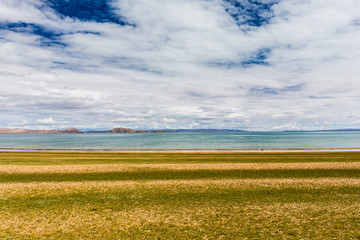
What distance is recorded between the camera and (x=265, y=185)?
15.6 meters

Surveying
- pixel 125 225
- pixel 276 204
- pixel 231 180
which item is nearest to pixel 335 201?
pixel 276 204

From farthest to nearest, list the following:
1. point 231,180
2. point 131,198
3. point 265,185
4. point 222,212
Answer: point 231,180 → point 265,185 → point 131,198 → point 222,212

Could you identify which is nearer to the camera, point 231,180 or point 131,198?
point 131,198

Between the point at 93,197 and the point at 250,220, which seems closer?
the point at 250,220

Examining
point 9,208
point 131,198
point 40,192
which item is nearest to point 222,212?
point 131,198

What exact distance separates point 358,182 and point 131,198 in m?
16.0

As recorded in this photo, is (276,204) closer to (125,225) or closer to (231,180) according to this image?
(231,180)

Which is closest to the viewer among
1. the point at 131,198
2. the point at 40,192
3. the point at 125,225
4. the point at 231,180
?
the point at 125,225

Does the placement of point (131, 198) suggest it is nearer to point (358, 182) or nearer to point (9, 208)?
point (9, 208)

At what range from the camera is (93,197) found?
12688mm

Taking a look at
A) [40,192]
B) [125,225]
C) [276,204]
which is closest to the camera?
[125,225]

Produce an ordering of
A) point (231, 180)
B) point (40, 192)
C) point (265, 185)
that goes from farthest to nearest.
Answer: point (231, 180) → point (265, 185) → point (40, 192)

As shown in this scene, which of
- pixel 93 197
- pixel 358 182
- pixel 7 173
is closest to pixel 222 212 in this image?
pixel 93 197

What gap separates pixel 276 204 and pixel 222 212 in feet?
10.3
